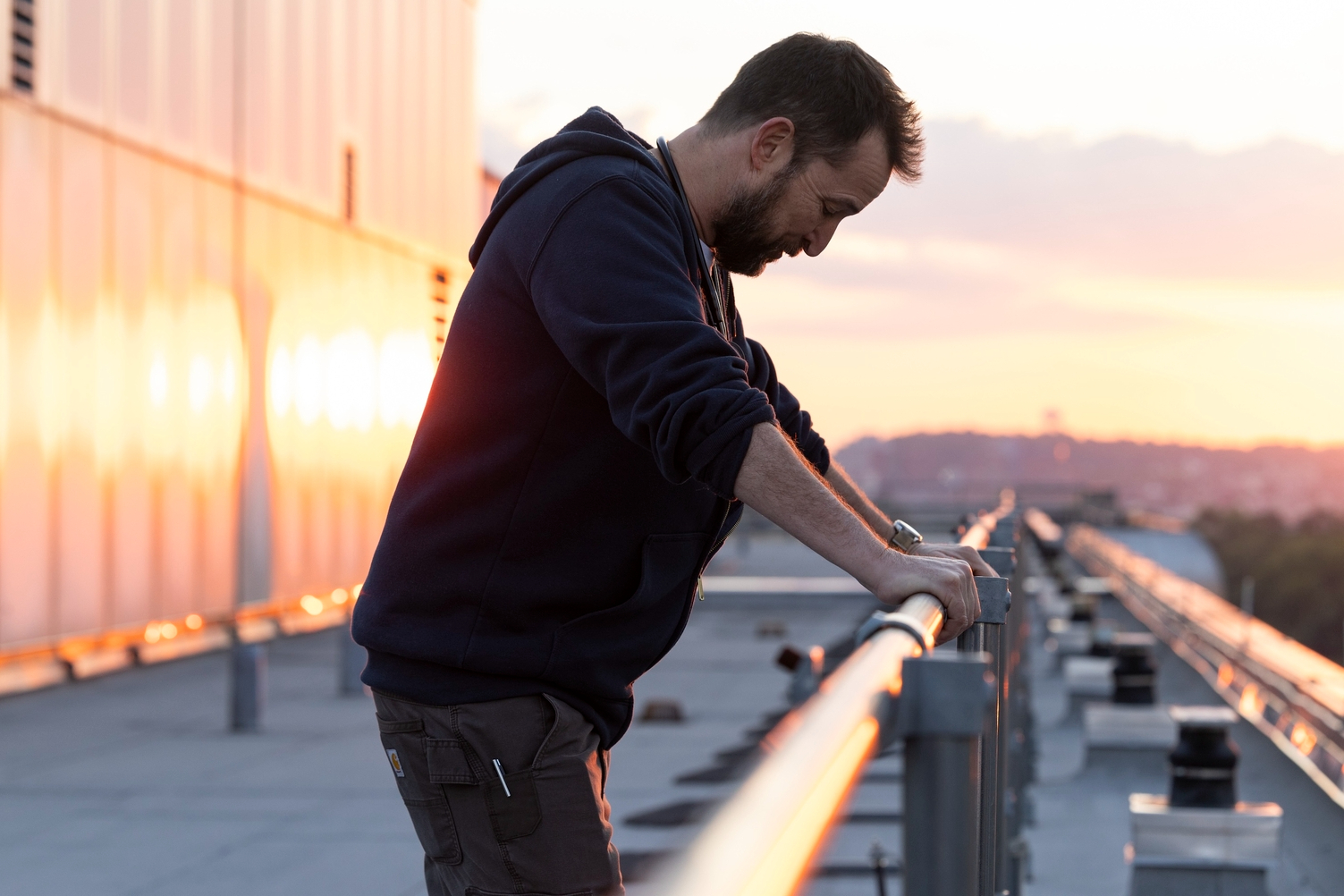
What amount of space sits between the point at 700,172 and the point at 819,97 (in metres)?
0.22

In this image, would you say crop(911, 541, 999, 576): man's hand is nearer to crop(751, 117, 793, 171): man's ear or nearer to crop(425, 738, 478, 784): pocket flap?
crop(751, 117, 793, 171): man's ear

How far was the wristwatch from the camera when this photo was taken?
2510mm

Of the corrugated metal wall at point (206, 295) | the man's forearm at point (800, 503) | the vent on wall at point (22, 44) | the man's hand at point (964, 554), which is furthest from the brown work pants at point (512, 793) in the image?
the vent on wall at point (22, 44)

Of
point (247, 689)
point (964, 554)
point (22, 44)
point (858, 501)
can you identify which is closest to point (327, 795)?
point (247, 689)

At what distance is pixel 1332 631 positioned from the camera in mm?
83500

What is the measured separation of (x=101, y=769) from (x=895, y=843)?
441 cm

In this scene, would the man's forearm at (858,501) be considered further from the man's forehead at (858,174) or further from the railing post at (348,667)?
the railing post at (348,667)

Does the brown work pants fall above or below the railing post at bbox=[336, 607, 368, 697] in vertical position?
above

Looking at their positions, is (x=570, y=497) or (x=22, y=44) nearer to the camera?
(x=570, y=497)

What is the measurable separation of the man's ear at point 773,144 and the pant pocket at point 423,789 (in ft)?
3.15

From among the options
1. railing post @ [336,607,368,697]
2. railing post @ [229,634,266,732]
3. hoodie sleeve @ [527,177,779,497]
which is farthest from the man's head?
railing post @ [336,607,368,697]

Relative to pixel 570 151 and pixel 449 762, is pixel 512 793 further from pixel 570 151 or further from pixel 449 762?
pixel 570 151

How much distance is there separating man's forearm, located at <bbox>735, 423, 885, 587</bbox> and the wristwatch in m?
0.60

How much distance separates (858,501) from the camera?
2.81 meters
